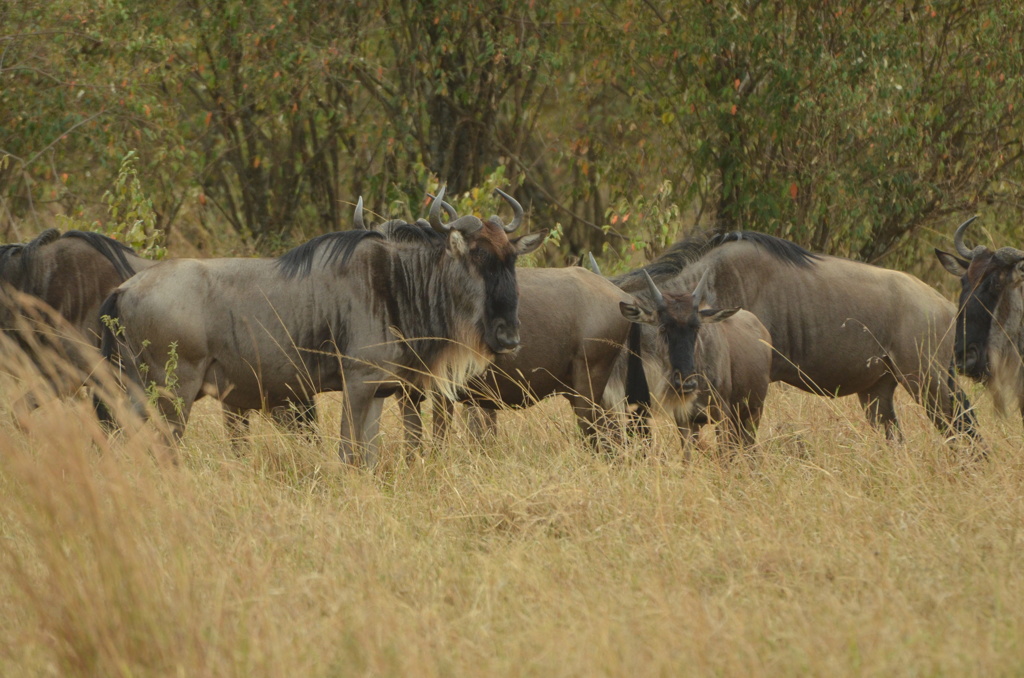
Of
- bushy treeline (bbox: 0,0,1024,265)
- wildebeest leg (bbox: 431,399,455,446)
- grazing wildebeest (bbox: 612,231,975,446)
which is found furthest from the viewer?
bushy treeline (bbox: 0,0,1024,265)

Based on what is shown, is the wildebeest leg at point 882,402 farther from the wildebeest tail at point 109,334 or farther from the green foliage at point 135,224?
the green foliage at point 135,224

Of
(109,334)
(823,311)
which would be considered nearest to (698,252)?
(823,311)

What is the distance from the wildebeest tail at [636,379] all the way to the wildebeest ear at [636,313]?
355 mm

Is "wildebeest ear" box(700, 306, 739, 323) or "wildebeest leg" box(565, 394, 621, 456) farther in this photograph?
"wildebeest leg" box(565, 394, 621, 456)

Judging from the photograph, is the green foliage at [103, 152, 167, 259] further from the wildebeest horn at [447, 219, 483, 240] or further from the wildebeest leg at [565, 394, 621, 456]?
the wildebeest leg at [565, 394, 621, 456]

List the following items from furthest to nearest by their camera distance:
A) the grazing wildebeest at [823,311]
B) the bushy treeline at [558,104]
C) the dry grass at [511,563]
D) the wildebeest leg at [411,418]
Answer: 1. the bushy treeline at [558,104]
2. the grazing wildebeest at [823,311]
3. the wildebeest leg at [411,418]
4. the dry grass at [511,563]

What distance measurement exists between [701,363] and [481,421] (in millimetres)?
1459

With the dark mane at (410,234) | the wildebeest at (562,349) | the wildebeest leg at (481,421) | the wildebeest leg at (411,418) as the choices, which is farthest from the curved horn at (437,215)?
the wildebeest leg at (481,421)

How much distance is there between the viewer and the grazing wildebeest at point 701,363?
6371 mm

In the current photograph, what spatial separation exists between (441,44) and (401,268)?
6.17 metres

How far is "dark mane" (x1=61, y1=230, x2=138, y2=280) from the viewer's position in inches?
292

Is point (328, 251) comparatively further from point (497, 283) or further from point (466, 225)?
point (497, 283)

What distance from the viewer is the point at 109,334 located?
6.48m

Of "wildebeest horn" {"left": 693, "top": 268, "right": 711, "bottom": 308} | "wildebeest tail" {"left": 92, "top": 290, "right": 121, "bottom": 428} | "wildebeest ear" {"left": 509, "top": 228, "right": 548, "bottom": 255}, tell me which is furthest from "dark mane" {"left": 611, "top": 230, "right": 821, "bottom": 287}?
"wildebeest tail" {"left": 92, "top": 290, "right": 121, "bottom": 428}
